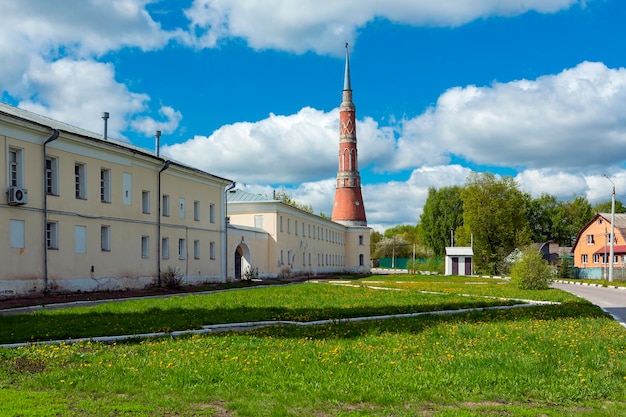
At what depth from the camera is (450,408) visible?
677cm

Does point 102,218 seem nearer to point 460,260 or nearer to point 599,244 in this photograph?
point 460,260

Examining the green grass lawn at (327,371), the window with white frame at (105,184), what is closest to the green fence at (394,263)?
the window with white frame at (105,184)

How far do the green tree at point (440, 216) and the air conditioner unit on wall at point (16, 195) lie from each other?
264 ft

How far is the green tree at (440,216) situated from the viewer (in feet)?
323

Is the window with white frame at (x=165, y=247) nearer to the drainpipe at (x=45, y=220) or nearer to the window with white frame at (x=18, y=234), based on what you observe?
the drainpipe at (x=45, y=220)

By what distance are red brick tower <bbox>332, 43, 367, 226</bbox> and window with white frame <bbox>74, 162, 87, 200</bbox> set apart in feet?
174

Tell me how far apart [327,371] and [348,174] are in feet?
236

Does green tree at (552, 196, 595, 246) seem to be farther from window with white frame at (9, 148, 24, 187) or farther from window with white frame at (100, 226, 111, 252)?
window with white frame at (9, 148, 24, 187)

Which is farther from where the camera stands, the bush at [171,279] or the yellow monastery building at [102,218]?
the bush at [171,279]

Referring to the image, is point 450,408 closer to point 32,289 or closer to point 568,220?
point 32,289

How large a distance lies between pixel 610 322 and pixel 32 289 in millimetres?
19459

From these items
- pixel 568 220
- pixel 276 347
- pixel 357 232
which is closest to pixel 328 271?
pixel 357 232

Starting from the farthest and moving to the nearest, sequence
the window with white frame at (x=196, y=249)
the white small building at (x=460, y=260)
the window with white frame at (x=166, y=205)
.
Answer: the white small building at (x=460, y=260) → the window with white frame at (x=196, y=249) → the window with white frame at (x=166, y=205)

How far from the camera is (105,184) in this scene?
29.6 m
